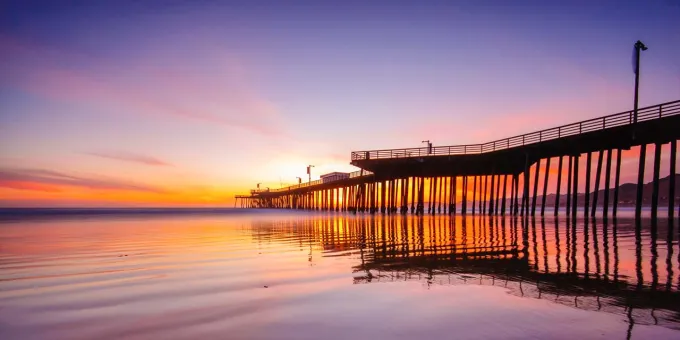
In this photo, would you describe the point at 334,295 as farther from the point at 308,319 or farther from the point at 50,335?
the point at 50,335

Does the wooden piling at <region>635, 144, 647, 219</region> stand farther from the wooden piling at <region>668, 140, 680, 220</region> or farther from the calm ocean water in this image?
the calm ocean water

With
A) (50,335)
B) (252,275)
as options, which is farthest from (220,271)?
(50,335)

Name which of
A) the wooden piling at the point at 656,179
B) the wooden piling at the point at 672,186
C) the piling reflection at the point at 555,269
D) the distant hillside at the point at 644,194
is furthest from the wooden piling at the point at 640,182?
the distant hillside at the point at 644,194

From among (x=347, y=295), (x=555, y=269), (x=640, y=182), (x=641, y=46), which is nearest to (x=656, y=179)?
(x=640, y=182)

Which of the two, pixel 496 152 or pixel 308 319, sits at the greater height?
pixel 496 152

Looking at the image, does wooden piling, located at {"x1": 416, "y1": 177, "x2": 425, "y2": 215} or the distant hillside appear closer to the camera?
wooden piling, located at {"x1": 416, "y1": 177, "x2": 425, "y2": 215}

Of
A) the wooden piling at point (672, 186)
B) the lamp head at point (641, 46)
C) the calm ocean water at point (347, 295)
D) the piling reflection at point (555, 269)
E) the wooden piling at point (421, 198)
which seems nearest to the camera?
the calm ocean water at point (347, 295)

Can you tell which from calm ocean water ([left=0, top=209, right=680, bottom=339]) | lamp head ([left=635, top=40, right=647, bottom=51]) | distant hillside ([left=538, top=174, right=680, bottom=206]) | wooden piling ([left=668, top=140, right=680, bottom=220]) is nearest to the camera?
calm ocean water ([left=0, top=209, right=680, bottom=339])

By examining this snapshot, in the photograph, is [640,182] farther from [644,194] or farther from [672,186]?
[644,194]

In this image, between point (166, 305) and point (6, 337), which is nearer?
point (6, 337)

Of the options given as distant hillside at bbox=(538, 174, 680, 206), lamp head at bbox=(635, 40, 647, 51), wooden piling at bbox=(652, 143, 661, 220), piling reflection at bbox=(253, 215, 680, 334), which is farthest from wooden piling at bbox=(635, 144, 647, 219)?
distant hillside at bbox=(538, 174, 680, 206)

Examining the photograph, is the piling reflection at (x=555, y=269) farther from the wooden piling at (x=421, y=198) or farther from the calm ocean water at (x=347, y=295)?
the wooden piling at (x=421, y=198)

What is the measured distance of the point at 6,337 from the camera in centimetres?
334

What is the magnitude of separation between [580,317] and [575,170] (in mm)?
27490
